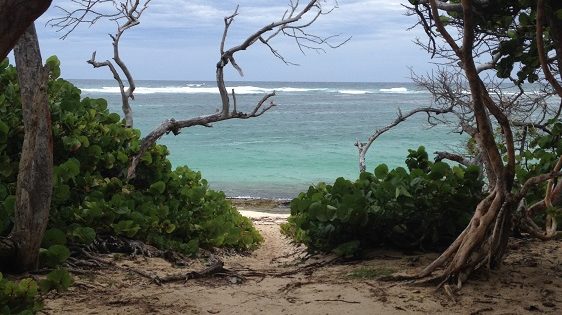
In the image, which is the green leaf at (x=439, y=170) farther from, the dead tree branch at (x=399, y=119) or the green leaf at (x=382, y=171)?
the dead tree branch at (x=399, y=119)

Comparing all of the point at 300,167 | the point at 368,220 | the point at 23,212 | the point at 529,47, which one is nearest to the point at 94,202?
the point at 23,212

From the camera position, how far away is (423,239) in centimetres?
447

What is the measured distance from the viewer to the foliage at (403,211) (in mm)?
4371

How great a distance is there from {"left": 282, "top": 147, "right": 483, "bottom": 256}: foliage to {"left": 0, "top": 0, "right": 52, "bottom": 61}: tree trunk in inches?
122

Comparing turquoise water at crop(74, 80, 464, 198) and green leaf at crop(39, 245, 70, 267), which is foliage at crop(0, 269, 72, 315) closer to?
green leaf at crop(39, 245, 70, 267)

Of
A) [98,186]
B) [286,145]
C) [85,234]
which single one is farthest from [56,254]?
[286,145]

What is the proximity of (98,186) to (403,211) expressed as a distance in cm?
259

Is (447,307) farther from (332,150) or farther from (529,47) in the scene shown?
(332,150)

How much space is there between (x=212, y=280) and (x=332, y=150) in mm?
27169

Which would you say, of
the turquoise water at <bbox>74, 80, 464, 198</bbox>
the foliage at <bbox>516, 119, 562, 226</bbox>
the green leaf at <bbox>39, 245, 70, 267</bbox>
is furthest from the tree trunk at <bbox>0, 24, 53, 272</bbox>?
the turquoise water at <bbox>74, 80, 464, 198</bbox>

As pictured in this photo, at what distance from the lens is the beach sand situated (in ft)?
10.3

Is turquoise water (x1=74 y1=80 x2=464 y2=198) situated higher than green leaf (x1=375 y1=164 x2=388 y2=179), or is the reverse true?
green leaf (x1=375 y1=164 x2=388 y2=179)

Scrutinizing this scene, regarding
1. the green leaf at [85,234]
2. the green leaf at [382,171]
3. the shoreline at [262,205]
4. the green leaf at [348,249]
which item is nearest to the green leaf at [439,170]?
the green leaf at [382,171]

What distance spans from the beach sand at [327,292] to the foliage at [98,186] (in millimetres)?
392
